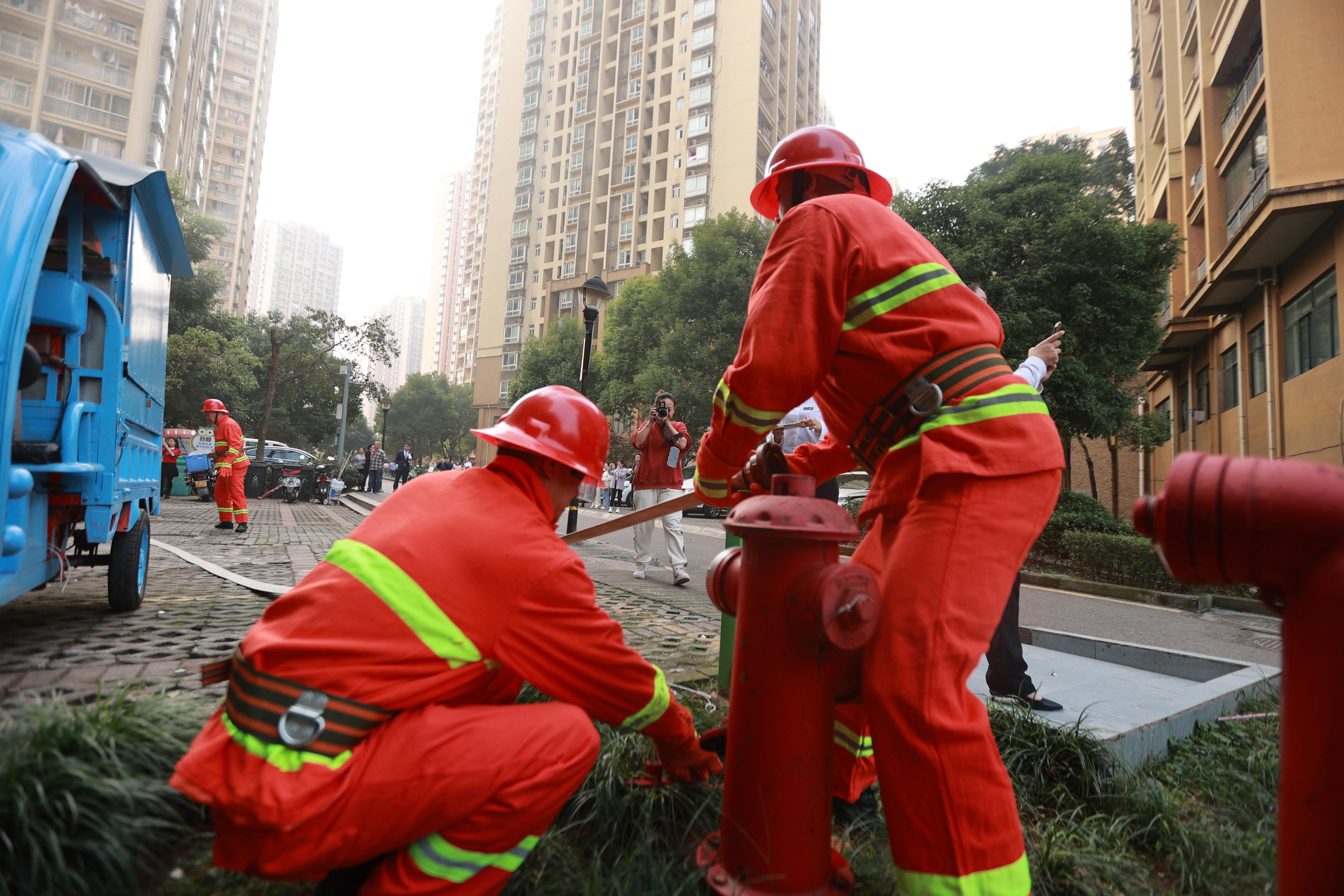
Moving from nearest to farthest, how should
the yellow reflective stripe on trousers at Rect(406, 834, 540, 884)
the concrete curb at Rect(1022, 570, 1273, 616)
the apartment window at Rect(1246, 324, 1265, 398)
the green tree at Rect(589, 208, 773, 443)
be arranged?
the yellow reflective stripe on trousers at Rect(406, 834, 540, 884) → the concrete curb at Rect(1022, 570, 1273, 616) → the apartment window at Rect(1246, 324, 1265, 398) → the green tree at Rect(589, 208, 773, 443)

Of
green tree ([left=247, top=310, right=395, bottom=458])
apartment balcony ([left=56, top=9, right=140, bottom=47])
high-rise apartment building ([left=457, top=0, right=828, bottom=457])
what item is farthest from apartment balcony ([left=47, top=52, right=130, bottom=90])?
high-rise apartment building ([left=457, top=0, right=828, bottom=457])

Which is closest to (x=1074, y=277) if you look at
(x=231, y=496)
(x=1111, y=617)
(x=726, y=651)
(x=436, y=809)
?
(x=1111, y=617)

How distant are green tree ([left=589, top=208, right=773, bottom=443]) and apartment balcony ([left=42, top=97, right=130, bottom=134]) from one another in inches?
1262

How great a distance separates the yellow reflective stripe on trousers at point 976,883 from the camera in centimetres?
146

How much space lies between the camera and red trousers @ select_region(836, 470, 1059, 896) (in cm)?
147

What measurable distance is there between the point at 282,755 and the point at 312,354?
32452 mm

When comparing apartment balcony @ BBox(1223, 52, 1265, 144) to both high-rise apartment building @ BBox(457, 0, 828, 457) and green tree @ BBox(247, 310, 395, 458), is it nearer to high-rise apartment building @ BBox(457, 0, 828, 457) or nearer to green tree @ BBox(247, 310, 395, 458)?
green tree @ BBox(247, 310, 395, 458)

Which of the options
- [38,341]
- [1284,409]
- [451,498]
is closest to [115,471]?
[38,341]

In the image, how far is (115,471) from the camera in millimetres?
4078

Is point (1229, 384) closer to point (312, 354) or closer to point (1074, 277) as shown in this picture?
point (1074, 277)

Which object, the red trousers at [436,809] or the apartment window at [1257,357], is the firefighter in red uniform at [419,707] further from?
the apartment window at [1257,357]

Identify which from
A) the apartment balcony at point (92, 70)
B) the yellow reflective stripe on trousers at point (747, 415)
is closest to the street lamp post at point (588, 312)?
the yellow reflective stripe on trousers at point (747, 415)

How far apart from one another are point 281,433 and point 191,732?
46152 millimetres

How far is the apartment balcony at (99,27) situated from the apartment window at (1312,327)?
5217cm
